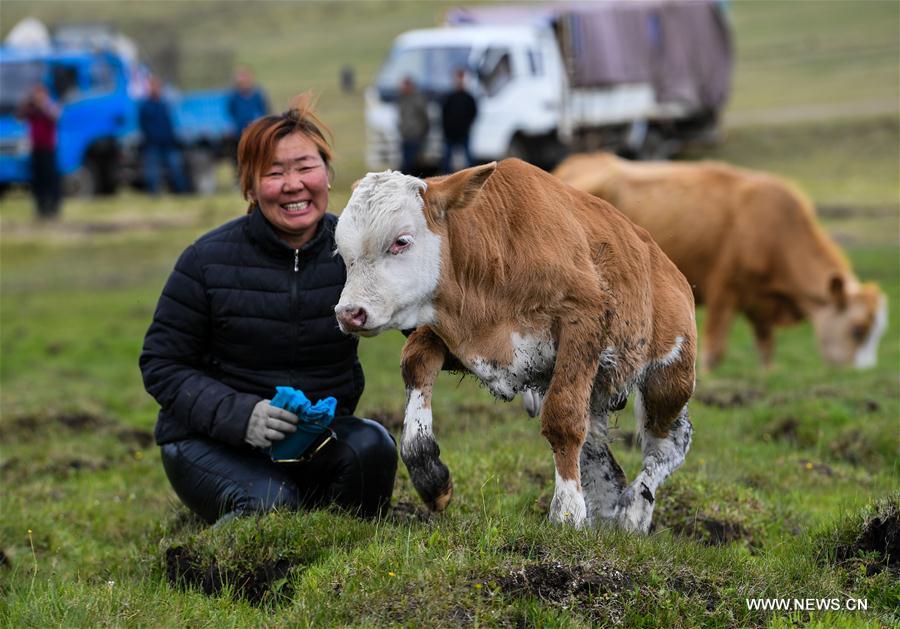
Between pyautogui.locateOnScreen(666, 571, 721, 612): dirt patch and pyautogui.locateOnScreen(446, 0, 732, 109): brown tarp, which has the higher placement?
pyautogui.locateOnScreen(446, 0, 732, 109): brown tarp

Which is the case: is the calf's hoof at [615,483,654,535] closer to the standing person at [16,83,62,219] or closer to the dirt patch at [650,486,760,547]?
the dirt patch at [650,486,760,547]

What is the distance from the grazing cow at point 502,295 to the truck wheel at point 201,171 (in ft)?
88.5

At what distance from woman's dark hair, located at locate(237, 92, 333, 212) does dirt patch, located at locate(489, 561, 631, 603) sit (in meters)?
2.31

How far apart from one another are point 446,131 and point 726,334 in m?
12.0

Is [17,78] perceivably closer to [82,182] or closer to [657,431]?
[82,182]

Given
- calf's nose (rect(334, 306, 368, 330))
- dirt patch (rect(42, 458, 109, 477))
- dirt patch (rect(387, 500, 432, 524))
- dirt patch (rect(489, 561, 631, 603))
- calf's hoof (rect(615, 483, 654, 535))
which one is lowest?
dirt patch (rect(42, 458, 109, 477))

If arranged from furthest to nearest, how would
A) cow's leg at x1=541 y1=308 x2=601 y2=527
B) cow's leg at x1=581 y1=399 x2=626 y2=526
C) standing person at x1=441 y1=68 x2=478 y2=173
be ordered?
standing person at x1=441 y1=68 x2=478 y2=173 < cow's leg at x1=581 y1=399 x2=626 y2=526 < cow's leg at x1=541 y1=308 x2=601 y2=527

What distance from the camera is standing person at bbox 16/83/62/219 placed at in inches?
938

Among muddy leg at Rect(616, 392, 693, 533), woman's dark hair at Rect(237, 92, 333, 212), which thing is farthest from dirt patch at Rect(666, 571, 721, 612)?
woman's dark hair at Rect(237, 92, 333, 212)

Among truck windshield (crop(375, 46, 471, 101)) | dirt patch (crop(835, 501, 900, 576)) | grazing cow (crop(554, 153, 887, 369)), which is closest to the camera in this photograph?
dirt patch (crop(835, 501, 900, 576))

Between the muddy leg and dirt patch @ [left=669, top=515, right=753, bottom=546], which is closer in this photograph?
the muddy leg

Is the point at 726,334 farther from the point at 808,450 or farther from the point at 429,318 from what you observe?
the point at 429,318

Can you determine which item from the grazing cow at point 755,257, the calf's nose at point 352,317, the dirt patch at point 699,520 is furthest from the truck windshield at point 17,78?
the calf's nose at point 352,317

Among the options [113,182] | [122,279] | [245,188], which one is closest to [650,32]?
[113,182]
